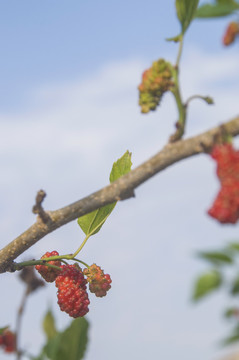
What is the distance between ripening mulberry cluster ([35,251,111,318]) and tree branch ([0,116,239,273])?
32 cm

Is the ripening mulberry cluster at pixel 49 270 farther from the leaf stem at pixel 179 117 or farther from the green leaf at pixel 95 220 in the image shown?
the leaf stem at pixel 179 117

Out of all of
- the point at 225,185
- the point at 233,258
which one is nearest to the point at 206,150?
the point at 225,185

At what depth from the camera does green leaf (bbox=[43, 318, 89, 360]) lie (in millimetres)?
1587

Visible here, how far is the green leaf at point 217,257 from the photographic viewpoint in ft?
3.73

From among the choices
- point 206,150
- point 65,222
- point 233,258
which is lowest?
point 233,258

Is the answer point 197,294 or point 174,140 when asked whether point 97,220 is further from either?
point 197,294

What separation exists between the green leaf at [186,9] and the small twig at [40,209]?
29.3 inches

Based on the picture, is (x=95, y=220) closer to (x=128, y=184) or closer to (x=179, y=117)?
(x=128, y=184)

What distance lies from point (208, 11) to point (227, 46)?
0.51 ft

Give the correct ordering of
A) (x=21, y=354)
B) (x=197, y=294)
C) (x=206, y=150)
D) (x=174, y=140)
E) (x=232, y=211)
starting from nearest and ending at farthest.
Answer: (x=197, y=294)
(x=232, y=211)
(x=206, y=150)
(x=174, y=140)
(x=21, y=354)

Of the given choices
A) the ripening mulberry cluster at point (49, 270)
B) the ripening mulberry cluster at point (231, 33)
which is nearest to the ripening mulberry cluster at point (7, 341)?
the ripening mulberry cluster at point (49, 270)

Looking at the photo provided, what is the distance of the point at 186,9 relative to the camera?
1772 millimetres

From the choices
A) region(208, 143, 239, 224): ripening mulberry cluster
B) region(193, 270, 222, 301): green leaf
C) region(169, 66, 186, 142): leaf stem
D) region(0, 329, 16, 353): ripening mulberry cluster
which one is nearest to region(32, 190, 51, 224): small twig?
region(169, 66, 186, 142): leaf stem

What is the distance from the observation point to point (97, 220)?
96.2 inches
